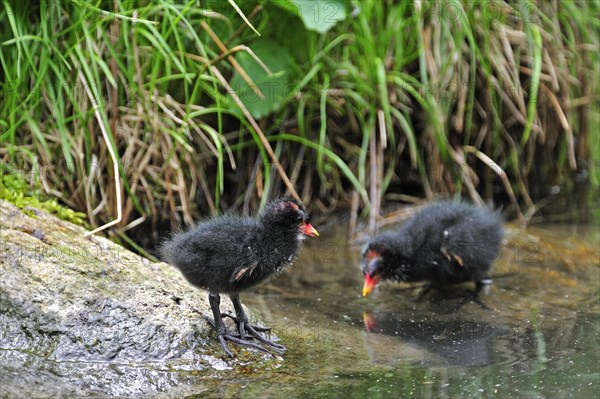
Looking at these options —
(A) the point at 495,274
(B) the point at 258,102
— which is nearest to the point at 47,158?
(B) the point at 258,102

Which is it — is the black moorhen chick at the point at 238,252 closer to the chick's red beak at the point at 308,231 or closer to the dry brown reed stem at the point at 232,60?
the chick's red beak at the point at 308,231

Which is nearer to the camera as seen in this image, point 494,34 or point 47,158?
point 47,158

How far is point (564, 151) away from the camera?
23.1ft

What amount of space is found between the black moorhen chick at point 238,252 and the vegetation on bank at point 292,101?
37.8 inches

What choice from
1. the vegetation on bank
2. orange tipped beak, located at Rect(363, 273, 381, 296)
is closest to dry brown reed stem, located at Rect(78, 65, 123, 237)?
the vegetation on bank

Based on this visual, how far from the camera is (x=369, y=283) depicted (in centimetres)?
470

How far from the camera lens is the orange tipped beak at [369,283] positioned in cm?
465

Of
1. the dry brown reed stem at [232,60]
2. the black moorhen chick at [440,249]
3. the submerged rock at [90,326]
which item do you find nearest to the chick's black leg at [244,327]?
the submerged rock at [90,326]

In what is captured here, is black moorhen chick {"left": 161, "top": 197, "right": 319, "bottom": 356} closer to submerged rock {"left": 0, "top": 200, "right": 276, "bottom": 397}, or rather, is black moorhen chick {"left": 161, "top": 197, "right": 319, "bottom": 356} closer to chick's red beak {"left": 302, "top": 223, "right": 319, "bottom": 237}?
chick's red beak {"left": 302, "top": 223, "right": 319, "bottom": 237}

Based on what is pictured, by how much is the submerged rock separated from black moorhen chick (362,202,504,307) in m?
1.27

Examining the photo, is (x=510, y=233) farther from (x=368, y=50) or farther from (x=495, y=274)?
(x=368, y=50)

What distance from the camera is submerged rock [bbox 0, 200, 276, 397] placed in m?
3.24

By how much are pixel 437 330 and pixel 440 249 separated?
822mm

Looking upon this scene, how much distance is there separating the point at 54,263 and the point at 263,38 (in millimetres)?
2497
